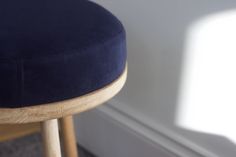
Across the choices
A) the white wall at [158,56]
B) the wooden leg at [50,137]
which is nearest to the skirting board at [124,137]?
the white wall at [158,56]

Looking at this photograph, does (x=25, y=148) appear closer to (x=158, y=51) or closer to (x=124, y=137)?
(x=124, y=137)

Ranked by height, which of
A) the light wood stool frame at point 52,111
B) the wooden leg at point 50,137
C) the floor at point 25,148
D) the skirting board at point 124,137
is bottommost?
the floor at point 25,148

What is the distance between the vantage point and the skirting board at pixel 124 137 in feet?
2.91

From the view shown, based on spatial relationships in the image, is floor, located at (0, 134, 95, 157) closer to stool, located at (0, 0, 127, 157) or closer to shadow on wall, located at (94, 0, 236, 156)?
shadow on wall, located at (94, 0, 236, 156)

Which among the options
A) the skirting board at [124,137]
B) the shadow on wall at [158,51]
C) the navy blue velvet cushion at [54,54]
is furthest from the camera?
the skirting board at [124,137]

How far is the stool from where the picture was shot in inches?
19.5

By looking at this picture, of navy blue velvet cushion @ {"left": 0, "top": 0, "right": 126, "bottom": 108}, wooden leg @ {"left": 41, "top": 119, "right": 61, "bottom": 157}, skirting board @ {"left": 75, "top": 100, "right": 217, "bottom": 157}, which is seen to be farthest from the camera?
skirting board @ {"left": 75, "top": 100, "right": 217, "bottom": 157}

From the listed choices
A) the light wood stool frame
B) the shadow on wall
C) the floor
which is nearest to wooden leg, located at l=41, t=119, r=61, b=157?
the light wood stool frame

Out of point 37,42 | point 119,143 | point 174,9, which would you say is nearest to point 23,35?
point 37,42

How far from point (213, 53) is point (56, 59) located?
1.18 ft

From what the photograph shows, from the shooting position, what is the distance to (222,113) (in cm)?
78

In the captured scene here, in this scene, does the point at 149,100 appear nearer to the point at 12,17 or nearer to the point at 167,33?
the point at 167,33

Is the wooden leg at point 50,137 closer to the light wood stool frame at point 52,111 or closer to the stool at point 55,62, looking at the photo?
the light wood stool frame at point 52,111

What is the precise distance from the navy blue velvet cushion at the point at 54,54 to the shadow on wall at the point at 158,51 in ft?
0.65
